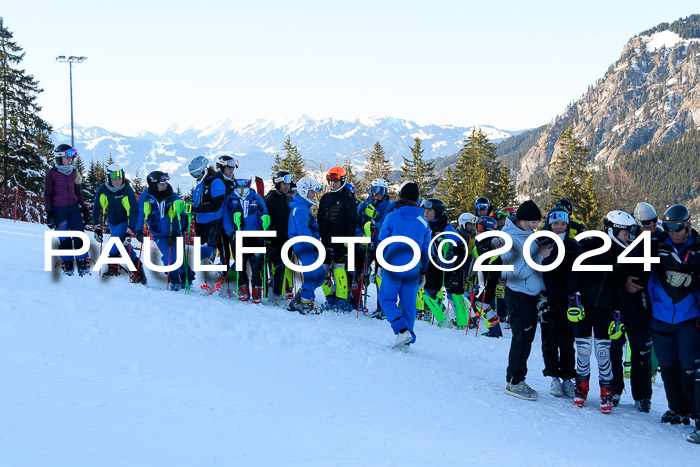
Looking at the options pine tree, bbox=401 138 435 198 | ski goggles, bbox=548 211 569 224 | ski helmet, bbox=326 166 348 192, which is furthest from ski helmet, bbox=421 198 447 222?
pine tree, bbox=401 138 435 198

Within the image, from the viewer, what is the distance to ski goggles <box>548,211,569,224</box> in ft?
18.2

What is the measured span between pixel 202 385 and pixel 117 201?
19.9 feet

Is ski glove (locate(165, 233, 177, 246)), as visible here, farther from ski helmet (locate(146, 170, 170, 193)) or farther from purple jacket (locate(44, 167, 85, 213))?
purple jacket (locate(44, 167, 85, 213))

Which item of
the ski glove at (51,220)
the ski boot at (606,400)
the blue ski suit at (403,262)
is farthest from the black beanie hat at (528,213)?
the ski glove at (51,220)

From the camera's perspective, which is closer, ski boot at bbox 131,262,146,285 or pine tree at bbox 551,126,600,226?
ski boot at bbox 131,262,146,285

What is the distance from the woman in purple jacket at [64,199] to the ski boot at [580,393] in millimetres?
7917

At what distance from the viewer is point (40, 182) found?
3525 cm

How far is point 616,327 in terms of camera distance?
5.42 m

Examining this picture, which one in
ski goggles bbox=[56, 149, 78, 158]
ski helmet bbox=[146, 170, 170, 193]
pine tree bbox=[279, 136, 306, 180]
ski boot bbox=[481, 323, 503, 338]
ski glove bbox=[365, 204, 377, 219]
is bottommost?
ski boot bbox=[481, 323, 503, 338]

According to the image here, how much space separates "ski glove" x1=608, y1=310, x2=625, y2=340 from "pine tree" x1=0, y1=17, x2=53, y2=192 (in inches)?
1460

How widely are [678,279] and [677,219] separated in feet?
1.89

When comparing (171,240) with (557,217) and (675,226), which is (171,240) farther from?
(675,226)

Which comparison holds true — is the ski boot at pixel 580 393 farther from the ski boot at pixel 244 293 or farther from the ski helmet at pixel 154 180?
the ski helmet at pixel 154 180

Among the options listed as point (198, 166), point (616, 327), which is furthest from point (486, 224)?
point (198, 166)
